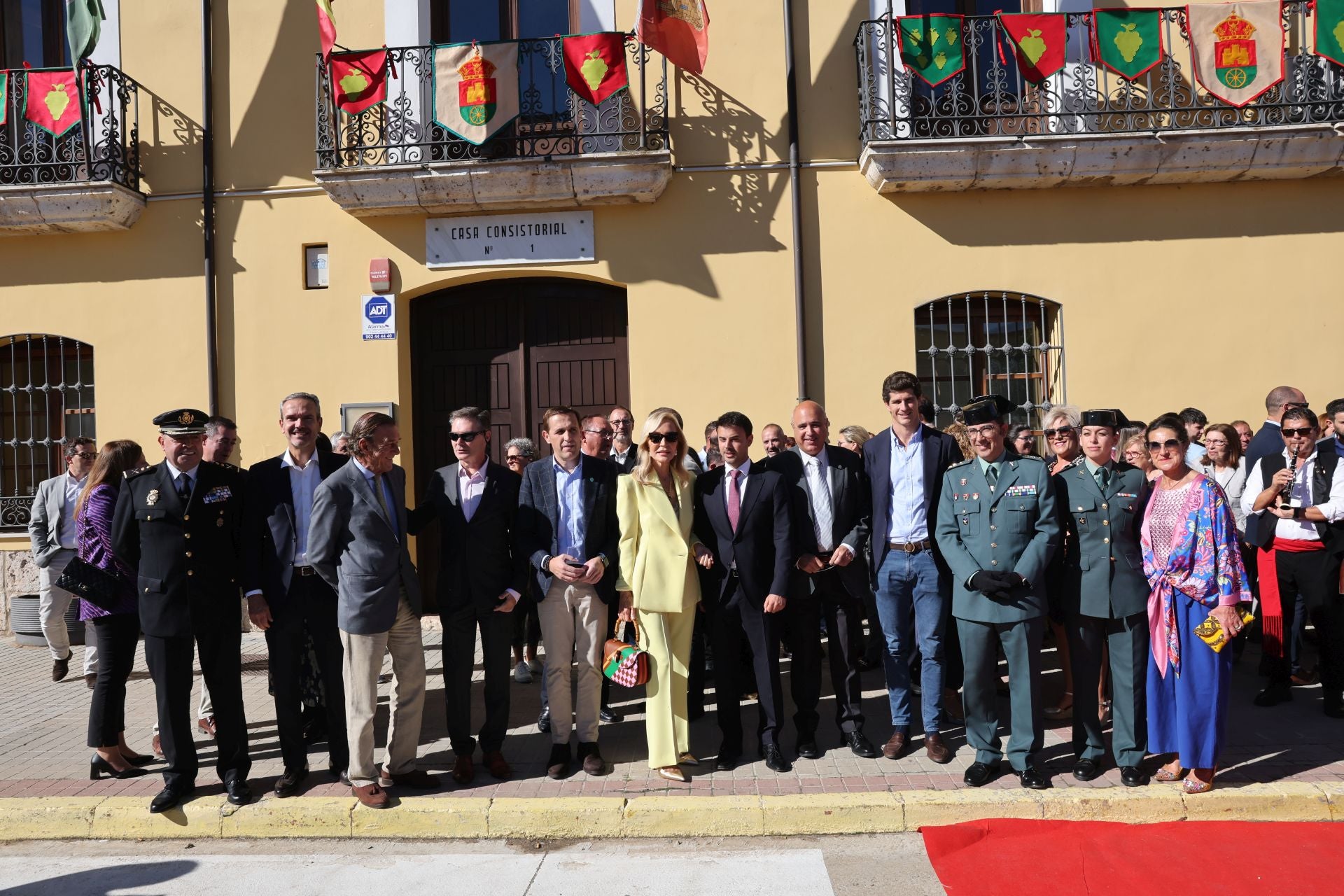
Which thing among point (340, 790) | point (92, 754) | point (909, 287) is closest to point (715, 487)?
point (340, 790)

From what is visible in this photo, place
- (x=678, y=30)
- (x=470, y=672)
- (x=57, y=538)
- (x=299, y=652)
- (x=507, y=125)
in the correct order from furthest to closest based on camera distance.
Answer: (x=507, y=125) < (x=678, y=30) < (x=57, y=538) < (x=470, y=672) < (x=299, y=652)

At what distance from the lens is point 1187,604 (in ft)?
15.9

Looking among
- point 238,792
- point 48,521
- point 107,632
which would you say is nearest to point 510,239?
point 48,521

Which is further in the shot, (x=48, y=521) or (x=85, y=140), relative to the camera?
(x=85, y=140)

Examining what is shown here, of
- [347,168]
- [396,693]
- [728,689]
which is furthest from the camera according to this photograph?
[347,168]

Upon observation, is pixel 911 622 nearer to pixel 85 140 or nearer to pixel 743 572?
pixel 743 572

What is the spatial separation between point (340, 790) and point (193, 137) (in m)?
7.75

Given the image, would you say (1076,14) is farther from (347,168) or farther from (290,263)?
(290,263)

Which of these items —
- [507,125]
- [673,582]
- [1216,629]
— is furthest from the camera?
[507,125]

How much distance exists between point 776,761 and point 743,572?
1.06m

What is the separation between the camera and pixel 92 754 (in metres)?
5.84

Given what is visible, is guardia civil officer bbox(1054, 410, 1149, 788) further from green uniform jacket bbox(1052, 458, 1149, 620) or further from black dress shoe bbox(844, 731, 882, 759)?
black dress shoe bbox(844, 731, 882, 759)

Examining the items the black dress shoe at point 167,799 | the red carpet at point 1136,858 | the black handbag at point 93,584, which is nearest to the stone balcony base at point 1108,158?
the red carpet at point 1136,858


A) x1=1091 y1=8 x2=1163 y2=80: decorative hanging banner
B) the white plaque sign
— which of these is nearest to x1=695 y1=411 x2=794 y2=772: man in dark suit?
the white plaque sign
